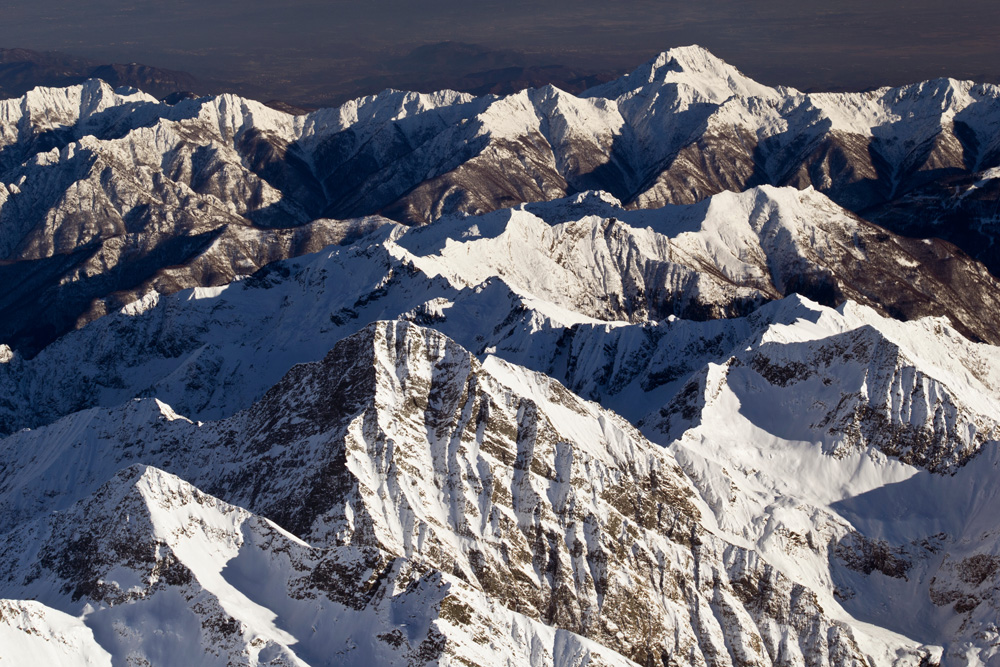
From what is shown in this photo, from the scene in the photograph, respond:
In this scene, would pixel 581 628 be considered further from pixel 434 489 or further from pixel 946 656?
pixel 946 656

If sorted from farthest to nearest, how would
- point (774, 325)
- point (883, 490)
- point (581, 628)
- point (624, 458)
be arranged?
point (774, 325) < point (883, 490) < point (624, 458) < point (581, 628)

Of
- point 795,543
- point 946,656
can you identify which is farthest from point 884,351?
point 946,656

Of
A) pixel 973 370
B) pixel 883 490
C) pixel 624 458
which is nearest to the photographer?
pixel 624 458

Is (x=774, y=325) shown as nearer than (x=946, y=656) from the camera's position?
No

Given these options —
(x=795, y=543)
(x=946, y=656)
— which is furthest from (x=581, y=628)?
(x=946, y=656)

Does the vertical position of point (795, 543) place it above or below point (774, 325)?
below

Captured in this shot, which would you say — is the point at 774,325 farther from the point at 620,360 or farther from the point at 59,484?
the point at 59,484

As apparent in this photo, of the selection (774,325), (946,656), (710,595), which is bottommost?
(946,656)
